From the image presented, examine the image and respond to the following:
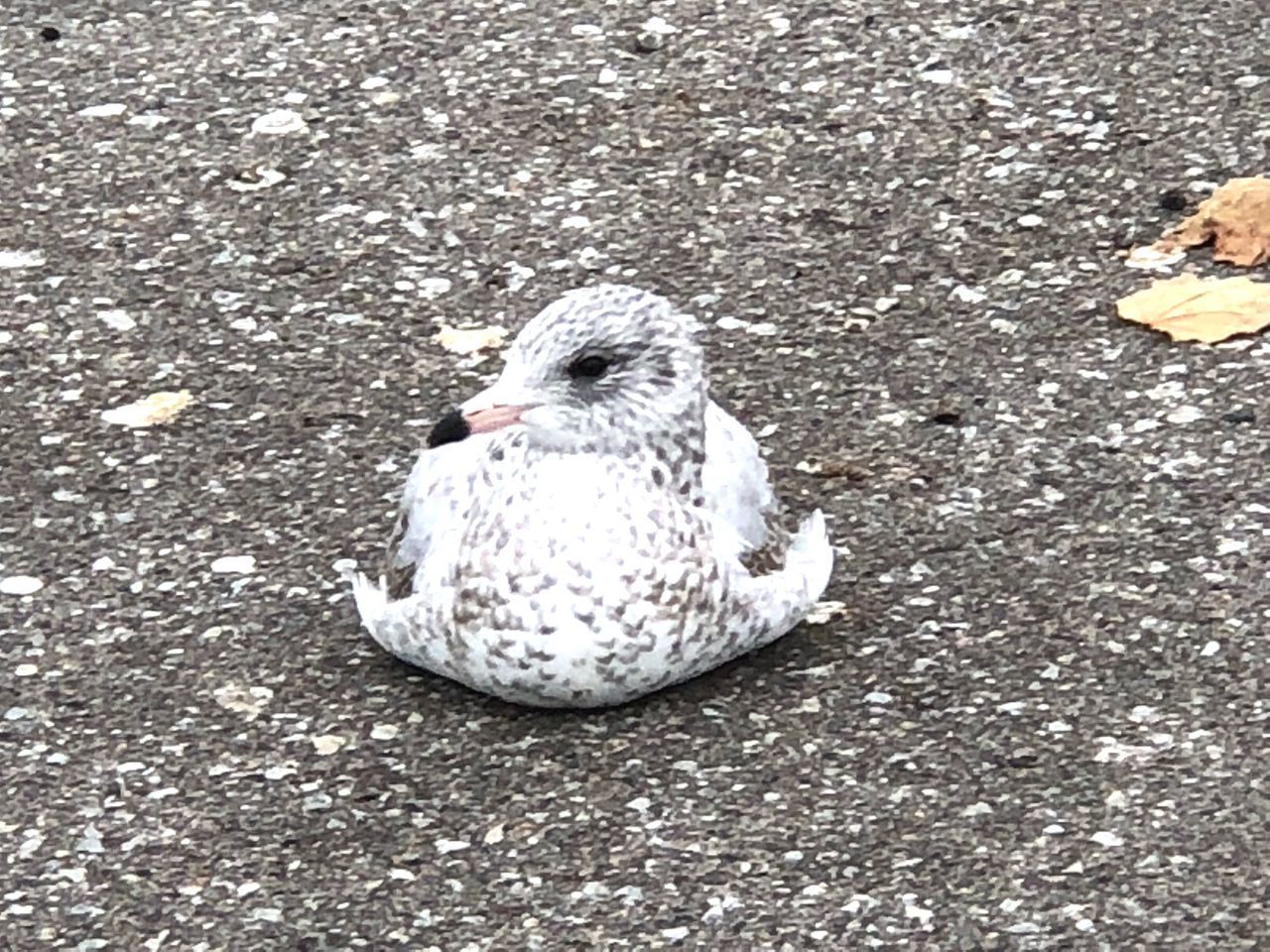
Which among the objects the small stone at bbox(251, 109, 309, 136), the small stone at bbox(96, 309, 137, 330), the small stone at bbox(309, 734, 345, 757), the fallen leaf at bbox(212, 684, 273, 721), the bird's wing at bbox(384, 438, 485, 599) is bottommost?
the fallen leaf at bbox(212, 684, 273, 721)

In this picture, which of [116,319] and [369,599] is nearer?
[369,599]

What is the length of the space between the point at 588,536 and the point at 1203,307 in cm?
188

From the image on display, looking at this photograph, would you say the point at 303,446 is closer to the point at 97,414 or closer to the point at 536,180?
the point at 97,414

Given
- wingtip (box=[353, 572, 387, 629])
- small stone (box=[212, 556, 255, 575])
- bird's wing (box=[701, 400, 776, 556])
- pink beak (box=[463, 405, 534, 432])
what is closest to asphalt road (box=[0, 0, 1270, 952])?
small stone (box=[212, 556, 255, 575])

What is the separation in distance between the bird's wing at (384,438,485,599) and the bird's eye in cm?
25

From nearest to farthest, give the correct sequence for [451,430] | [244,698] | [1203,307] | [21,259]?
[451,430], [244,698], [1203,307], [21,259]

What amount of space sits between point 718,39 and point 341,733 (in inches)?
114

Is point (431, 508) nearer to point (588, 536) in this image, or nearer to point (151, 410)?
point (588, 536)

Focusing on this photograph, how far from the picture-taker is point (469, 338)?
5285 mm

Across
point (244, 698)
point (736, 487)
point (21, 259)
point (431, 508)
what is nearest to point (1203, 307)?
point (736, 487)

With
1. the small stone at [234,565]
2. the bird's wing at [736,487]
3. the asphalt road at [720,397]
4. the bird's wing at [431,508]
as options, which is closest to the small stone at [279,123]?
the asphalt road at [720,397]

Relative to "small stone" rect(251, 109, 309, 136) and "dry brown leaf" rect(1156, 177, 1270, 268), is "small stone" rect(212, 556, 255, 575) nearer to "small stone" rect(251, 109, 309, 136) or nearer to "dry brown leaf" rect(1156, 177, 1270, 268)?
"small stone" rect(251, 109, 309, 136)

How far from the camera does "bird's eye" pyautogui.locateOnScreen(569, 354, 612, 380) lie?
396cm

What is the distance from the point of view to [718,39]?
643 cm
